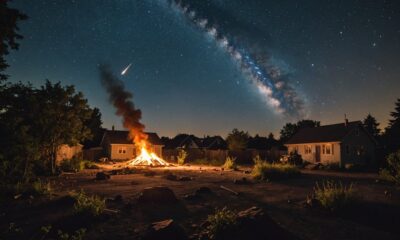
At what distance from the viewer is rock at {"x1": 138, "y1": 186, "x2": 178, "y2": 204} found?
38.7 feet

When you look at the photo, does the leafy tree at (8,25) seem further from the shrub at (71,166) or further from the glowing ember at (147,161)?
the glowing ember at (147,161)

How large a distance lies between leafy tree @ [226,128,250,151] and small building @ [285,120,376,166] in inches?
532

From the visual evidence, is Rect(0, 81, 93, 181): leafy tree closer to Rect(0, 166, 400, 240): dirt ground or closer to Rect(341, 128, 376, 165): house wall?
Rect(0, 166, 400, 240): dirt ground

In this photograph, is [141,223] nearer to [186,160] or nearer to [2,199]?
[2,199]

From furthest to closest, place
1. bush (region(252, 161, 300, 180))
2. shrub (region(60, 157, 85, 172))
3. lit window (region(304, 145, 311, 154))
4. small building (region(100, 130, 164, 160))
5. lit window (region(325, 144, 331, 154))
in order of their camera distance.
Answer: small building (region(100, 130, 164, 160)) → lit window (region(304, 145, 311, 154)) → lit window (region(325, 144, 331, 154)) → shrub (region(60, 157, 85, 172)) → bush (region(252, 161, 300, 180))

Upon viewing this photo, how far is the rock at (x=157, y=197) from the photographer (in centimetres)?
1180

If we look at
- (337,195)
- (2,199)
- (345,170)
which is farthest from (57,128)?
(345,170)

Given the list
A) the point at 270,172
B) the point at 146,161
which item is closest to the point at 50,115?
the point at 146,161

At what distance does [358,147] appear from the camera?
125ft

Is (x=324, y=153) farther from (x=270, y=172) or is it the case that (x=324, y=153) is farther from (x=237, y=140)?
Answer: (x=270, y=172)

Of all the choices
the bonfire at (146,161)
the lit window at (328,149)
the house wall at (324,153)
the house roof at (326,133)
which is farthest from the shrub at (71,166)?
the house roof at (326,133)

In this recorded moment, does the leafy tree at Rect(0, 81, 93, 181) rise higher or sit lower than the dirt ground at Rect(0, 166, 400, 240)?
higher

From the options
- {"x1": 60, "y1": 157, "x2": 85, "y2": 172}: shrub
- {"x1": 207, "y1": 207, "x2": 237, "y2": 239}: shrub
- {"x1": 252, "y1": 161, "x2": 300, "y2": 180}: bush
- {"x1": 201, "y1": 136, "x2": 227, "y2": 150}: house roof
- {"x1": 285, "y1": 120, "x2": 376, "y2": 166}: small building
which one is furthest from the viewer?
{"x1": 201, "y1": 136, "x2": 227, "y2": 150}: house roof

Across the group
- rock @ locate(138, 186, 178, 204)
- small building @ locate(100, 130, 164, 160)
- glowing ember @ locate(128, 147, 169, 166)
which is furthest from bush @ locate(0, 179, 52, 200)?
small building @ locate(100, 130, 164, 160)
